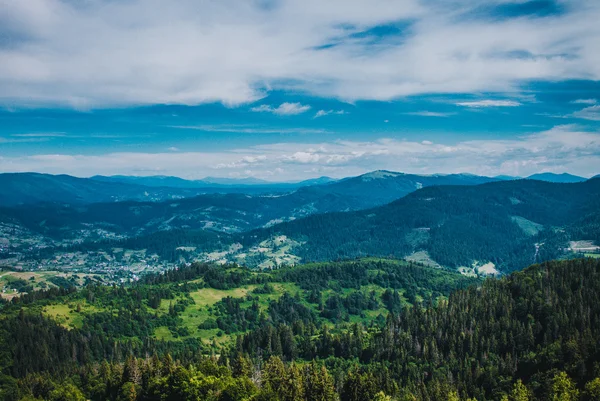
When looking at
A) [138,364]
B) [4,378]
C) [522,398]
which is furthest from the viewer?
[4,378]

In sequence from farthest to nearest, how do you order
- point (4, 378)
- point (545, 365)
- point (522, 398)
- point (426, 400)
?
point (4, 378)
point (545, 365)
point (426, 400)
point (522, 398)

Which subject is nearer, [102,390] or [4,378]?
[102,390]

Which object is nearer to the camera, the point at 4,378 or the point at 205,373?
the point at 205,373

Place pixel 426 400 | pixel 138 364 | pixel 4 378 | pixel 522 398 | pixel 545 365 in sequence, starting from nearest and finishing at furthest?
pixel 522 398
pixel 426 400
pixel 138 364
pixel 545 365
pixel 4 378

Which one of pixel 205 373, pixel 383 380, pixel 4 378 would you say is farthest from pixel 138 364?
pixel 383 380

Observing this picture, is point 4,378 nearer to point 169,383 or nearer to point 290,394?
point 169,383

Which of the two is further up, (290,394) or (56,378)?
(290,394)

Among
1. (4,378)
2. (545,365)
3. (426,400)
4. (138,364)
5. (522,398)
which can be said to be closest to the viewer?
(522,398)

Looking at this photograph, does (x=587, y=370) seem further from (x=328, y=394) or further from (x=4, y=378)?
(x=4, y=378)

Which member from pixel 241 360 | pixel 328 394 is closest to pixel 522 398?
pixel 328 394
